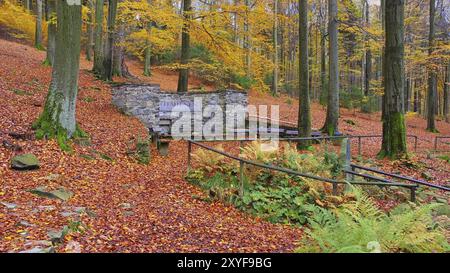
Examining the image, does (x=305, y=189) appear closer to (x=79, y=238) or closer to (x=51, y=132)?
(x=79, y=238)

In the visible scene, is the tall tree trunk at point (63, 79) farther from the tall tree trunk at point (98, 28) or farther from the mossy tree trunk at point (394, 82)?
the tall tree trunk at point (98, 28)

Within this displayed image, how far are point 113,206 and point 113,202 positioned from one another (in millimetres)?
207

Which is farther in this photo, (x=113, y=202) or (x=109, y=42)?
(x=109, y=42)

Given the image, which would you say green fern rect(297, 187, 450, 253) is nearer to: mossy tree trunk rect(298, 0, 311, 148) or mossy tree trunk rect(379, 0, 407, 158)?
mossy tree trunk rect(379, 0, 407, 158)

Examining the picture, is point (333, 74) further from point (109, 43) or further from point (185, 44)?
point (109, 43)

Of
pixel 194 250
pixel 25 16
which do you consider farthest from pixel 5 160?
pixel 25 16

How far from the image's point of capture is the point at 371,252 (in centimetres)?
299

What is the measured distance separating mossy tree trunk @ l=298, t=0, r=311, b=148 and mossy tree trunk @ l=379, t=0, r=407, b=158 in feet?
7.76

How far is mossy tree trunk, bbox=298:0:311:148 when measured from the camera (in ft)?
36.3

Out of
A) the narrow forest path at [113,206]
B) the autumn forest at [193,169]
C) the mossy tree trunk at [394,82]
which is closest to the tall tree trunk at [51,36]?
the autumn forest at [193,169]

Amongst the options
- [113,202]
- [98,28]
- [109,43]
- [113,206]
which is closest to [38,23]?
[98,28]

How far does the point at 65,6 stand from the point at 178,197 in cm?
516

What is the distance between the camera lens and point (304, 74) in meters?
11.2

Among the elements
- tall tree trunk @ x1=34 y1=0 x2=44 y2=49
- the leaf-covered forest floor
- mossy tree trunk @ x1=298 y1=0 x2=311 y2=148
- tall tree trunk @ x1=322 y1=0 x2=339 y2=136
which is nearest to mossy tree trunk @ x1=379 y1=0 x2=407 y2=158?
the leaf-covered forest floor
